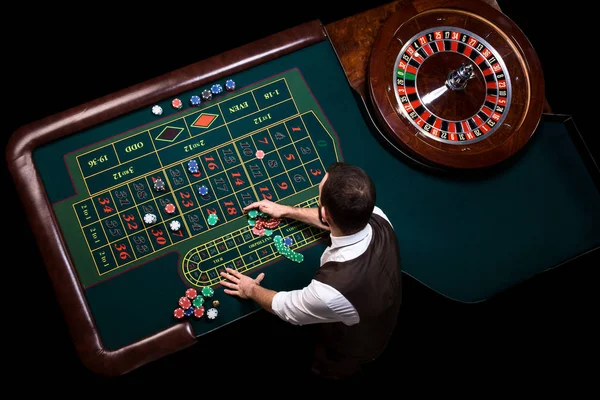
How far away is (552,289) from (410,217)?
2.07m

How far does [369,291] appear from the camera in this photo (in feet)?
6.99

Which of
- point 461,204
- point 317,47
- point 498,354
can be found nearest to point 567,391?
point 498,354

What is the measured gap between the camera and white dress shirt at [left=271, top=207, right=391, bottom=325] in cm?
208

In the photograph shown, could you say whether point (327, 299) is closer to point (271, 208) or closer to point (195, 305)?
point (271, 208)

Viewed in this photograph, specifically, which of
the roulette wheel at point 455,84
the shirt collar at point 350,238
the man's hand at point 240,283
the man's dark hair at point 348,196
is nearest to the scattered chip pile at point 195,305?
the man's hand at point 240,283

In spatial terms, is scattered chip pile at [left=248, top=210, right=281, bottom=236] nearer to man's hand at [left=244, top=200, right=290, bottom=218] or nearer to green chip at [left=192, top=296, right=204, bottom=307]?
man's hand at [left=244, top=200, right=290, bottom=218]

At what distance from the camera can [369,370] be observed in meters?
3.67

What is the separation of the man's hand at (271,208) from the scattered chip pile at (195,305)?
0.55 metres

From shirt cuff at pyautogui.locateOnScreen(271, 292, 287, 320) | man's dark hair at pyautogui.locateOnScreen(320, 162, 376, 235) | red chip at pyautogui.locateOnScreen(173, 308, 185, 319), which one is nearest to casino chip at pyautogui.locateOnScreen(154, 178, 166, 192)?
red chip at pyautogui.locateOnScreen(173, 308, 185, 319)

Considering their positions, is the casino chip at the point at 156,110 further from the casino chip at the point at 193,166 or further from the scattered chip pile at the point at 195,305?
the scattered chip pile at the point at 195,305

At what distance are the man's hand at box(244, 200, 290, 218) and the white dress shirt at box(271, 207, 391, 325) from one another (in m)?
0.40

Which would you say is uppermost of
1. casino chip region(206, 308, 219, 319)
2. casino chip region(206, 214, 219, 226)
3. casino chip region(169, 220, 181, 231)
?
casino chip region(169, 220, 181, 231)

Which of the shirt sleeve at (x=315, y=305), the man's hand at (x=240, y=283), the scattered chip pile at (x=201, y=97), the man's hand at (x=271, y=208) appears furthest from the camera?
the scattered chip pile at (x=201, y=97)

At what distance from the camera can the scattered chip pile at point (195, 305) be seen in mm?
2438
